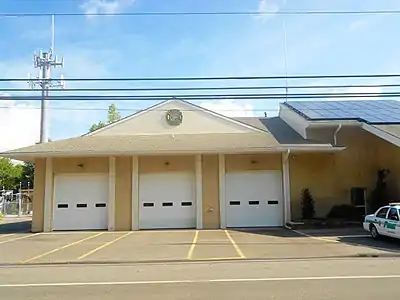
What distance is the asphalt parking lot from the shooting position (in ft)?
39.4

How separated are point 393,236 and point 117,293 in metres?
10.3

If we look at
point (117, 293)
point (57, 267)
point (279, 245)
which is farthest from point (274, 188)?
point (117, 293)

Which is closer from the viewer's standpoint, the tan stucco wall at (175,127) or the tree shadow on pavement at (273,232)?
the tree shadow on pavement at (273,232)

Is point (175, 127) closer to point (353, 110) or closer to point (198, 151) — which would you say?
point (198, 151)

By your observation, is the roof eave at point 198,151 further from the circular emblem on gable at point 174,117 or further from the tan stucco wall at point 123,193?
the circular emblem on gable at point 174,117

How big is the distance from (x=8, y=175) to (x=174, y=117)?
39657mm

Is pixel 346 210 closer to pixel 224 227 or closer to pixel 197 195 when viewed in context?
pixel 224 227

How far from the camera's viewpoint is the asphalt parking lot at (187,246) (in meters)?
12.0

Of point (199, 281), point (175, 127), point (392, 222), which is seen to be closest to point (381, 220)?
point (392, 222)

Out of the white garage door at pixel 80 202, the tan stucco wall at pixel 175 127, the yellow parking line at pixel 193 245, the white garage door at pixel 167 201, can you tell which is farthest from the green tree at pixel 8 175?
the yellow parking line at pixel 193 245

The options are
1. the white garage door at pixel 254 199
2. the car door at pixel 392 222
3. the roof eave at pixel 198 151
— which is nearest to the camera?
the car door at pixel 392 222

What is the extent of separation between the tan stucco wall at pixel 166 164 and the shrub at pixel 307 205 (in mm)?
5810

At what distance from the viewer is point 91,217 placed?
20.9 metres

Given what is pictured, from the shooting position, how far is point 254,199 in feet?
68.4
